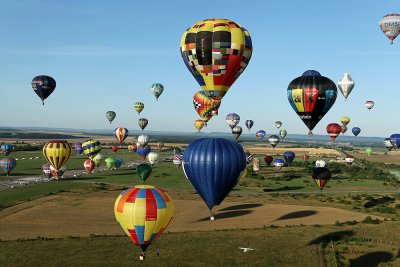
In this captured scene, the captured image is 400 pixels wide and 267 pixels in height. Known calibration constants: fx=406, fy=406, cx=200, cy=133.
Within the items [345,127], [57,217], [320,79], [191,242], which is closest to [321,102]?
[320,79]

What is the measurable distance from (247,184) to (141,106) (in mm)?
45907

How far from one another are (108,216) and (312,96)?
95.0 feet

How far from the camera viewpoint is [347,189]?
8362 cm

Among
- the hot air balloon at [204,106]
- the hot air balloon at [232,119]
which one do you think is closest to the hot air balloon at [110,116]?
the hot air balloon at [232,119]

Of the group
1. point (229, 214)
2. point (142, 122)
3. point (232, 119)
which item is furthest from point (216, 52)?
point (142, 122)

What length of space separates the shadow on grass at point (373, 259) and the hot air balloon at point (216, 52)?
1927 centimetres

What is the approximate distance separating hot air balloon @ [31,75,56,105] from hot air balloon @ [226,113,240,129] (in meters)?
38.3

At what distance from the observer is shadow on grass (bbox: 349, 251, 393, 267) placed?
35219 mm

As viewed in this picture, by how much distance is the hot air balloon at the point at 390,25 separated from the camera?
206 feet

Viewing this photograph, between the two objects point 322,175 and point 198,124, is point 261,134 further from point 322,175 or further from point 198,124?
point 322,175

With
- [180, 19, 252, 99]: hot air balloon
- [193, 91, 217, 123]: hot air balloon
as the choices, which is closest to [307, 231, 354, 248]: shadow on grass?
[180, 19, 252, 99]: hot air balloon

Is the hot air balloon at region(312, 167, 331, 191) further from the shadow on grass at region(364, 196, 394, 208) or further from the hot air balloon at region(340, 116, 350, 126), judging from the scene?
the hot air balloon at region(340, 116, 350, 126)

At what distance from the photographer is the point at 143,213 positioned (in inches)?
1019

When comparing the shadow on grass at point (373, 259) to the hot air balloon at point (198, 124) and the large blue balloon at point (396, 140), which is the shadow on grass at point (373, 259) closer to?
the large blue balloon at point (396, 140)
